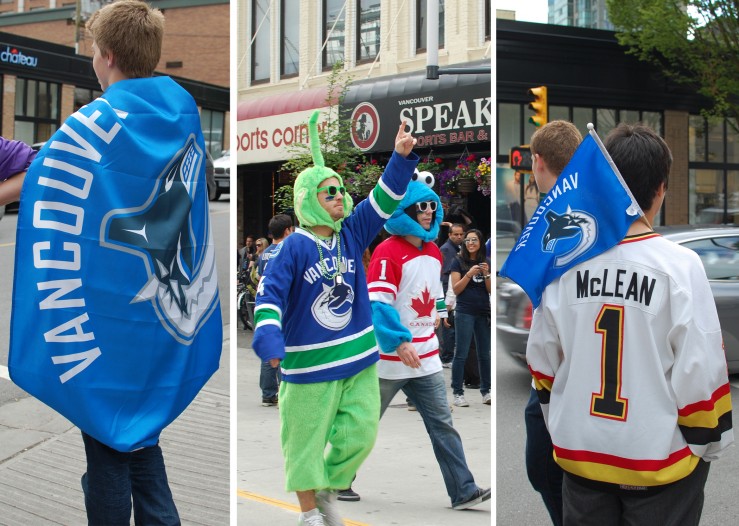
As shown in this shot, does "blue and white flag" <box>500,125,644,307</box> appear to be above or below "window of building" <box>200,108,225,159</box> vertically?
below

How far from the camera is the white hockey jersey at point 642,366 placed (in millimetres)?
2650

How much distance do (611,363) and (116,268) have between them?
1524mm

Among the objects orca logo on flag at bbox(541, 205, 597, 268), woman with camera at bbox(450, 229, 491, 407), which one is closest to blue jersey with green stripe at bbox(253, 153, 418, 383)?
orca logo on flag at bbox(541, 205, 597, 268)

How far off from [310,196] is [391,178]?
1.26 feet

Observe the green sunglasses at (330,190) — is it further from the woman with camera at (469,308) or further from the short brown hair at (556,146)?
the woman with camera at (469,308)

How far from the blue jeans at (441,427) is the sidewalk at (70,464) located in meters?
1.08

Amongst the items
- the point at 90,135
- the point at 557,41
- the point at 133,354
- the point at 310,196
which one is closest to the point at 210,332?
the point at 133,354

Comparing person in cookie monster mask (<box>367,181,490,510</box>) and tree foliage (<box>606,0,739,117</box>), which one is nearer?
person in cookie monster mask (<box>367,181,490,510</box>)

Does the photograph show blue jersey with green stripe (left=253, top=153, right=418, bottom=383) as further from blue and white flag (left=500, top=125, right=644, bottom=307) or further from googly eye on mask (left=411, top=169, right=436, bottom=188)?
blue and white flag (left=500, top=125, right=644, bottom=307)

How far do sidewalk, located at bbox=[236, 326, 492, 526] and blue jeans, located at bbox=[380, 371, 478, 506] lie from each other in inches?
4.8

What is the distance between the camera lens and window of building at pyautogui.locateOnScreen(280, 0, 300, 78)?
4266 millimetres

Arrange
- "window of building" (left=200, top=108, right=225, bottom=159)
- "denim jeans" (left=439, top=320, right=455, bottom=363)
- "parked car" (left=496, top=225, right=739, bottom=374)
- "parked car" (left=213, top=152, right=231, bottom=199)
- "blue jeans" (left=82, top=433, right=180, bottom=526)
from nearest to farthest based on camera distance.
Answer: "blue jeans" (left=82, top=433, right=180, bottom=526) → "parked car" (left=496, top=225, right=739, bottom=374) → "denim jeans" (left=439, top=320, right=455, bottom=363) → "parked car" (left=213, top=152, right=231, bottom=199) → "window of building" (left=200, top=108, right=225, bottom=159)

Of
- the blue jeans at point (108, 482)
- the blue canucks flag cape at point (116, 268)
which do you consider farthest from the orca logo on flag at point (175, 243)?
the blue jeans at point (108, 482)

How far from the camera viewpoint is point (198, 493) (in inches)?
207
